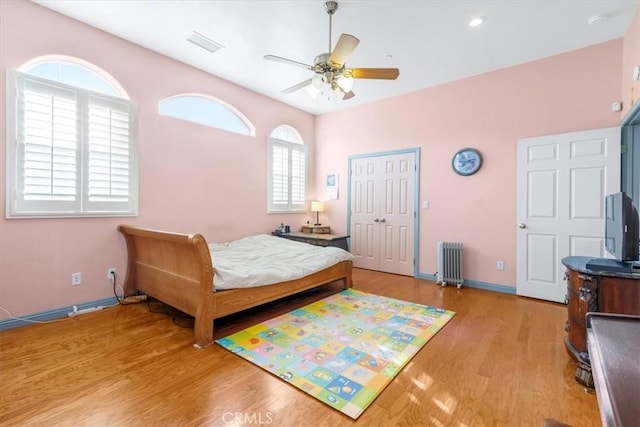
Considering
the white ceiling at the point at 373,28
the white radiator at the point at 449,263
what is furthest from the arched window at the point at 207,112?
the white radiator at the point at 449,263

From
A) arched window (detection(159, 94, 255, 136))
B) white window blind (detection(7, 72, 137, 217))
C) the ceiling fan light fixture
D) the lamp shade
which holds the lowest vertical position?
the lamp shade

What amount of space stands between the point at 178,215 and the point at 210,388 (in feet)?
8.37

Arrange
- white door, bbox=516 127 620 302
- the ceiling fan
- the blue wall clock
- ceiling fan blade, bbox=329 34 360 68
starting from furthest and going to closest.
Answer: the blue wall clock
white door, bbox=516 127 620 302
the ceiling fan
ceiling fan blade, bbox=329 34 360 68

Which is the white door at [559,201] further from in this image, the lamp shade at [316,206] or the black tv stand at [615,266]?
the lamp shade at [316,206]

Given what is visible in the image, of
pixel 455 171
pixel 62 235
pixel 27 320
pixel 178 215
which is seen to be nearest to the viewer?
pixel 27 320

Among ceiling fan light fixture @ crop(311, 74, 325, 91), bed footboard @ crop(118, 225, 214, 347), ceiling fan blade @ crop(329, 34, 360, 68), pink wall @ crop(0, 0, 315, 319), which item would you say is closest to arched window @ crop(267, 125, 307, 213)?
pink wall @ crop(0, 0, 315, 319)

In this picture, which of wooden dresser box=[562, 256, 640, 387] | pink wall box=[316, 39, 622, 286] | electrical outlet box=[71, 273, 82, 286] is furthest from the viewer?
pink wall box=[316, 39, 622, 286]

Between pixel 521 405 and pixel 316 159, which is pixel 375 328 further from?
pixel 316 159

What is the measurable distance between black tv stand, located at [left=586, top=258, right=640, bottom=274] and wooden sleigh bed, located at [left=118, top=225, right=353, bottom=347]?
2.41m

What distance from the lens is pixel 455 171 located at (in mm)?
4262

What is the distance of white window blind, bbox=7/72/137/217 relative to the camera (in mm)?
2604

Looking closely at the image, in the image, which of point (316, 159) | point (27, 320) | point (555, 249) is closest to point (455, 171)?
point (555, 249)

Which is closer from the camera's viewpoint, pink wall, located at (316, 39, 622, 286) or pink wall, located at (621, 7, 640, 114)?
pink wall, located at (621, 7, 640, 114)

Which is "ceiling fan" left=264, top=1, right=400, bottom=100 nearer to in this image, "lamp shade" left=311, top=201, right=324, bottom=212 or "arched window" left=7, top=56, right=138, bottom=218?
"arched window" left=7, top=56, right=138, bottom=218
